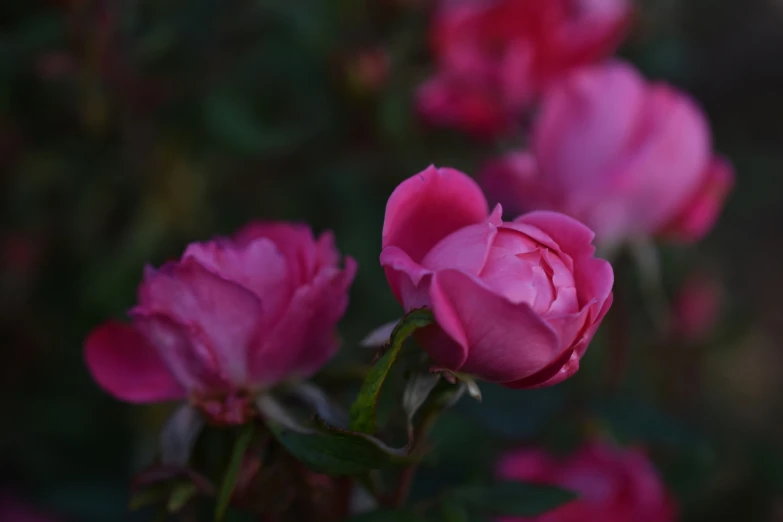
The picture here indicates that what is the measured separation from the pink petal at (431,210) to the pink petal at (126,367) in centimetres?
17

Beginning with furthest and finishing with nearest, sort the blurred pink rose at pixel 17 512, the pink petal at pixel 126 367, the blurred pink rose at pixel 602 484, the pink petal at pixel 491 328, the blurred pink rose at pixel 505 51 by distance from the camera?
1. the blurred pink rose at pixel 17 512
2. the blurred pink rose at pixel 505 51
3. the blurred pink rose at pixel 602 484
4. the pink petal at pixel 126 367
5. the pink petal at pixel 491 328

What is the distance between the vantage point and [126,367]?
0.46 m

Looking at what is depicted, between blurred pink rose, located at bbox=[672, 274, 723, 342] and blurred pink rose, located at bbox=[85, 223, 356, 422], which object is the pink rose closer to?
blurred pink rose, located at bbox=[85, 223, 356, 422]

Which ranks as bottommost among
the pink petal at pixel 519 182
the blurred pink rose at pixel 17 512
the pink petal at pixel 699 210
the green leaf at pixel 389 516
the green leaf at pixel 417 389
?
the blurred pink rose at pixel 17 512

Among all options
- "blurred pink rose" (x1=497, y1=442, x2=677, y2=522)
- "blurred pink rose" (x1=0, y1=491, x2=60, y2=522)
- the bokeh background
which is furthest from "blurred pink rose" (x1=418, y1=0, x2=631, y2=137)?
"blurred pink rose" (x1=0, y1=491, x2=60, y2=522)

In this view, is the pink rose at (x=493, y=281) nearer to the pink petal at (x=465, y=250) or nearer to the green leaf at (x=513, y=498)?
the pink petal at (x=465, y=250)

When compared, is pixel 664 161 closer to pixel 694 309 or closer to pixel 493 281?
pixel 493 281

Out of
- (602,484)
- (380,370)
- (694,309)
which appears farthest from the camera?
(694,309)

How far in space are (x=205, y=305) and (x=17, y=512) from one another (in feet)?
2.62

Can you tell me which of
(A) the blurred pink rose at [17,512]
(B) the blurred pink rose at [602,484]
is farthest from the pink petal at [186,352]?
(A) the blurred pink rose at [17,512]

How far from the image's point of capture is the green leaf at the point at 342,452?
36 cm

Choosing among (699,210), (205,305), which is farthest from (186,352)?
(699,210)

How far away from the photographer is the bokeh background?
847mm

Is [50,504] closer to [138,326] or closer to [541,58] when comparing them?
[138,326]
